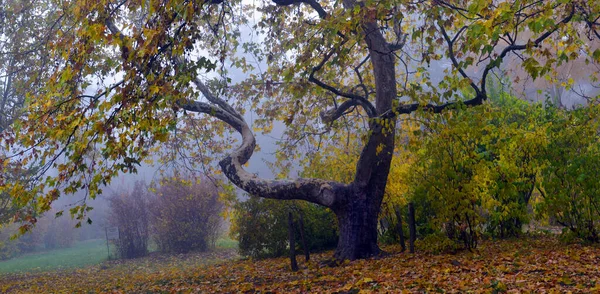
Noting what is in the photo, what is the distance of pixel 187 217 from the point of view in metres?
20.6

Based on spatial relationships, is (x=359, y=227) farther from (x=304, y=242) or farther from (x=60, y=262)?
(x=60, y=262)

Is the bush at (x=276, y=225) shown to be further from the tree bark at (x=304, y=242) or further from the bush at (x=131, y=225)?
the bush at (x=131, y=225)

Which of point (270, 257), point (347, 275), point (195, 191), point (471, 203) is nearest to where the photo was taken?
point (347, 275)

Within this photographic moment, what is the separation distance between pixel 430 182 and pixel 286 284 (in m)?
3.02

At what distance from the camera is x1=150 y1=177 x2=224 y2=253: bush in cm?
2036

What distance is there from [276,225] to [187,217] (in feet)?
29.4

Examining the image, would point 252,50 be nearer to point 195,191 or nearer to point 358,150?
point 358,150

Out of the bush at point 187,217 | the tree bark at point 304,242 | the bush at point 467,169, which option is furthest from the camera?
the bush at point 187,217

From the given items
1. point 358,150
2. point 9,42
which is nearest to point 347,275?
point 358,150

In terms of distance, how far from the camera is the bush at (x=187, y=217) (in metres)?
20.4

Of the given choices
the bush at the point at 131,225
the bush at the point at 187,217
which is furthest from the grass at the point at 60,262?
the bush at the point at 187,217

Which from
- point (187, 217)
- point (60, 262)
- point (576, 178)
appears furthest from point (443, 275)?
point (60, 262)

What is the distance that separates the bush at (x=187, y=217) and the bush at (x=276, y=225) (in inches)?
299

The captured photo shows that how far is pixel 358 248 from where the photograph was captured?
8.94 meters
